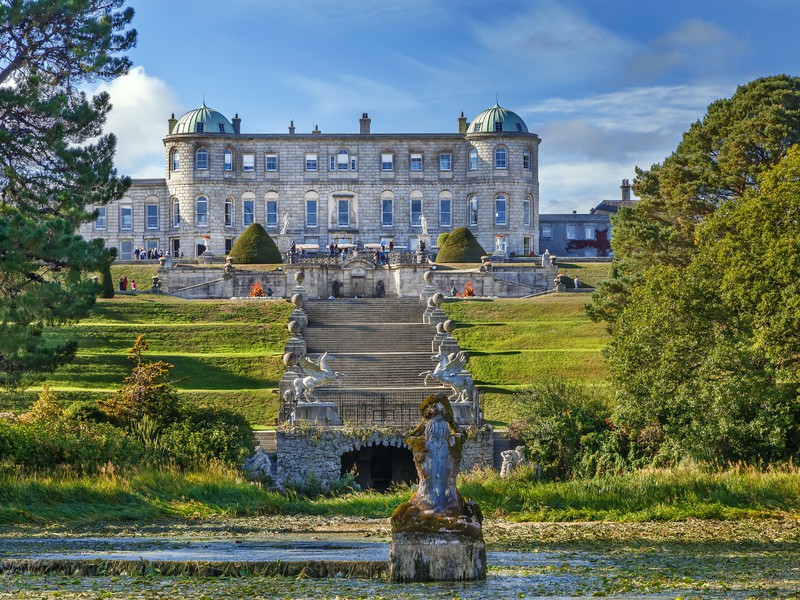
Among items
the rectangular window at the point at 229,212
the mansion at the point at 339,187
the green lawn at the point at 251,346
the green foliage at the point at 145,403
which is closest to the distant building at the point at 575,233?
the mansion at the point at 339,187

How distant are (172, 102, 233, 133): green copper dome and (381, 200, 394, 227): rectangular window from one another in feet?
37.6

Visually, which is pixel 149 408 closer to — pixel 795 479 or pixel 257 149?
pixel 795 479

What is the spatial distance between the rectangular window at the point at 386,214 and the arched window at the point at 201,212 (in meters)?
11.6

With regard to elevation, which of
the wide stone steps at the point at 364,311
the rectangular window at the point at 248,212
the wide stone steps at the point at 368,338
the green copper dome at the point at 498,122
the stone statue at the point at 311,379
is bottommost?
the stone statue at the point at 311,379

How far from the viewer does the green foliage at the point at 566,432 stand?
33.2m

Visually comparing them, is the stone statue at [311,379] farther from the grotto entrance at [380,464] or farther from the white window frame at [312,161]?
the white window frame at [312,161]

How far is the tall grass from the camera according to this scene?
2147cm

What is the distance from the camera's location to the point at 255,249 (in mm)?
70750

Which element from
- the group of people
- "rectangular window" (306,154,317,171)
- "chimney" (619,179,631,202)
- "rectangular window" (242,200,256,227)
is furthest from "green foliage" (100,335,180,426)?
"chimney" (619,179,631,202)

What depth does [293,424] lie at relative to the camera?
35.6 meters

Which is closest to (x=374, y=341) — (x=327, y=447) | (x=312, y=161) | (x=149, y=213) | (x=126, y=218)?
(x=327, y=447)

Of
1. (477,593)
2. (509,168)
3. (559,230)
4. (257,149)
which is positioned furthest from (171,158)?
(477,593)

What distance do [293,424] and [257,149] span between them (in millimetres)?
52517

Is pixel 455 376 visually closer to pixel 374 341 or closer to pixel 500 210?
pixel 374 341
